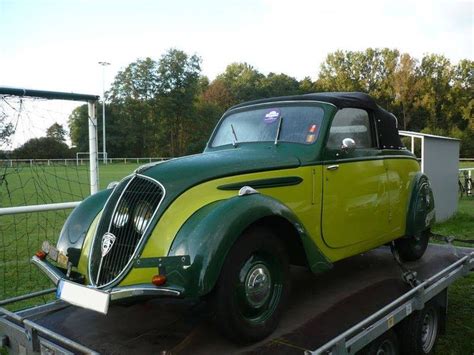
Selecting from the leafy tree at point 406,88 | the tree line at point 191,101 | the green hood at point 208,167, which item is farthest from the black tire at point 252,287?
the leafy tree at point 406,88

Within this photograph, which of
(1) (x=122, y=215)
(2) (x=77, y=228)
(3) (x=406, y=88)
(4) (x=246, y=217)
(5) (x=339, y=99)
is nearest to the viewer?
(4) (x=246, y=217)

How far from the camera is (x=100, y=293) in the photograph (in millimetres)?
2553

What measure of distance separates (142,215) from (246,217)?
681mm

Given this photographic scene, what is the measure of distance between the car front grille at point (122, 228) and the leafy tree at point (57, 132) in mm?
2607

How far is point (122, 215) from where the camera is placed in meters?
A: 3.09

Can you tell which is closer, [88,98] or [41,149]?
[88,98]

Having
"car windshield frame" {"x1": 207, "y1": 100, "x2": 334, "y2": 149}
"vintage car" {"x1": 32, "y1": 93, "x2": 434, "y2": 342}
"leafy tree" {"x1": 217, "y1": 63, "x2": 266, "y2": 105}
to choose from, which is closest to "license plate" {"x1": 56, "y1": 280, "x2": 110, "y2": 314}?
"vintage car" {"x1": 32, "y1": 93, "x2": 434, "y2": 342}

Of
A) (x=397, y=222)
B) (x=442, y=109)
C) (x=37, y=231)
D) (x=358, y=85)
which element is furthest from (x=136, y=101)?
(x=397, y=222)

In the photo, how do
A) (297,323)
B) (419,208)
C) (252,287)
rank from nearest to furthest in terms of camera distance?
(252,287) → (297,323) → (419,208)

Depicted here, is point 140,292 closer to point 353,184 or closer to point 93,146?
point 353,184

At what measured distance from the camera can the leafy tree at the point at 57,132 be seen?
5.44 meters

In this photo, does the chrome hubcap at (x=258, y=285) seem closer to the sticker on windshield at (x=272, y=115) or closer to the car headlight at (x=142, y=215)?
the car headlight at (x=142, y=215)

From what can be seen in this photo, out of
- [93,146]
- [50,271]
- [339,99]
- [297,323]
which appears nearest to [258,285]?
[297,323]

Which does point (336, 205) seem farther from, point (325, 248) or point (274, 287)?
point (274, 287)
